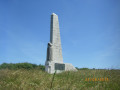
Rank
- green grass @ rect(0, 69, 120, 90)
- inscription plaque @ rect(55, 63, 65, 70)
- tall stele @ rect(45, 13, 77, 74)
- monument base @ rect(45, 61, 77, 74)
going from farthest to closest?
1. inscription plaque @ rect(55, 63, 65, 70)
2. tall stele @ rect(45, 13, 77, 74)
3. monument base @ rect(45, 61, 77, 74)
4. green grass @ rect(0, 69, 120, 90)

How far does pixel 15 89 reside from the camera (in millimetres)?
4090

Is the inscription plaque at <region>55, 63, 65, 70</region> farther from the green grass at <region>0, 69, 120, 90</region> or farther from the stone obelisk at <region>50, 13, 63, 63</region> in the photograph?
the green grass at <region>0, 69, 120, 90</region>

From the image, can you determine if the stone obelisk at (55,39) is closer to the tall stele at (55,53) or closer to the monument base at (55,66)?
the tall stele at (55,53)

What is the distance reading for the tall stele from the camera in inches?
493

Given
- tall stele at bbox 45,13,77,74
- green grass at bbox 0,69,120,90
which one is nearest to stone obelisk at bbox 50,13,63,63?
tall stele at bbox 45,13,77,74

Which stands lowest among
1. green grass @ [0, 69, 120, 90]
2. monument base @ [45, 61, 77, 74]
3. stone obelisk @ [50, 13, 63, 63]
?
green grass @ [0, 69, 120, 90]

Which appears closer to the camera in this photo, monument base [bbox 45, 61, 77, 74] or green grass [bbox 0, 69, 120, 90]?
green grass [bbox 0, 69, 120, 90]

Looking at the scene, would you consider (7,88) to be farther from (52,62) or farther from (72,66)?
(72,66)

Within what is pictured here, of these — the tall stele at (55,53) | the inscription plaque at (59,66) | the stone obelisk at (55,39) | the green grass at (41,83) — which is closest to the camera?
the green grass at (41,83)

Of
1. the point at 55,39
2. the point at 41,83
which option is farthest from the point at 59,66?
the point at 41,83

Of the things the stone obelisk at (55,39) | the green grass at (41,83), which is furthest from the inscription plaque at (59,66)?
the green grass at (41,83)

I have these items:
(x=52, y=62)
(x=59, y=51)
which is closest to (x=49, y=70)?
(x=52, y=62)

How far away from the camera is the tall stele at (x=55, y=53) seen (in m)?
12.5

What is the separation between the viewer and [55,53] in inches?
527
